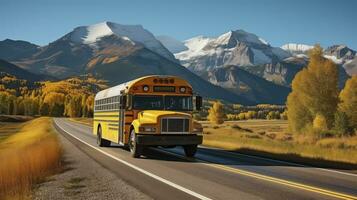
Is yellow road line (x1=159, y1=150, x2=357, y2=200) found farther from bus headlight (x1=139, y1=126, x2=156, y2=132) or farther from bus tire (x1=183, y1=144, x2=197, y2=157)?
bus tire (x1=183, y1=144, x2=197, y2=157)

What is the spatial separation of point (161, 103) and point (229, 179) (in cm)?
781

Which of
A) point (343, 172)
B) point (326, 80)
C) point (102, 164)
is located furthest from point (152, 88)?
point (326, 80)

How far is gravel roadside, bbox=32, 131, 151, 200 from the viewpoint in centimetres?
1055

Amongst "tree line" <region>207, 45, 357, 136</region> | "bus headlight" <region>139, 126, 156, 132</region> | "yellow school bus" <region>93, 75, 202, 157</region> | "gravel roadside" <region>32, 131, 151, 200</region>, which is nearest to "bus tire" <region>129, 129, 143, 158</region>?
"yellow school bus" <region>93, 75, 202, 157</region>

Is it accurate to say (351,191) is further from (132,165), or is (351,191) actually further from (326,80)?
(326,80)

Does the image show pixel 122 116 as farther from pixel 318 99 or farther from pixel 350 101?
pixel 350 101

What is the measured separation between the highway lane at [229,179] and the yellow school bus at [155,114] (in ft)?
3.10

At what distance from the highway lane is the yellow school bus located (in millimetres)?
944

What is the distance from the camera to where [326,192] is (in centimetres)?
1096

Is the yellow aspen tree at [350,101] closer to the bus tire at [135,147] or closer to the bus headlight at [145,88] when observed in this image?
the bus headlight at [145,88]

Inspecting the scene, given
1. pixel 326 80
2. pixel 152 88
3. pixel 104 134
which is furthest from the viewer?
pixel 326 80

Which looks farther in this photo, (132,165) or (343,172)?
(132,165)

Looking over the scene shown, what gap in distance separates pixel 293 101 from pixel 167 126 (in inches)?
2257

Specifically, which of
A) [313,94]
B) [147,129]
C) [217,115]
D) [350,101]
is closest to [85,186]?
[147,129]
